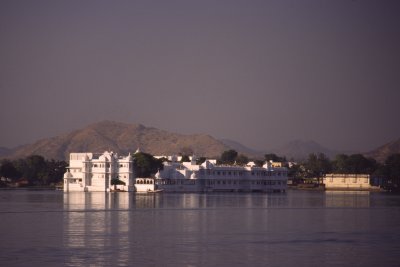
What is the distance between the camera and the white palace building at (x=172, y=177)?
356 feet

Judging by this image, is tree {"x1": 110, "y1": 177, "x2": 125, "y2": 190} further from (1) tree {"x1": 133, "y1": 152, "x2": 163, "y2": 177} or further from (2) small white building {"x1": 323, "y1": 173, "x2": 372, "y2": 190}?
(2) small white building {"x1": 323, "y1": 173, "x2": 372, "y2": 190}

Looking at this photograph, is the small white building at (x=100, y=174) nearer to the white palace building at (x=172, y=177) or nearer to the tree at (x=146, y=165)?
the white palace building at (x=172, y=177)

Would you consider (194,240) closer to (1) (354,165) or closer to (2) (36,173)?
(2) (36,173)

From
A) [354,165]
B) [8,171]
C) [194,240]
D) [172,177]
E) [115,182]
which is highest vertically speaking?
[354,165]

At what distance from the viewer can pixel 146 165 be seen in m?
115

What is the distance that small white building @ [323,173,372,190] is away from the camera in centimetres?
14488

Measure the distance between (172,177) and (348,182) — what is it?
42.8 meters

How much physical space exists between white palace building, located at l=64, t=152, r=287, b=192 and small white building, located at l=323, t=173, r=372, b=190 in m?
18.7

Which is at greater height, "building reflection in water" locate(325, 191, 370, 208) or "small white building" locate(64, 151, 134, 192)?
"small white building" locate(64, 151, 134, 192)

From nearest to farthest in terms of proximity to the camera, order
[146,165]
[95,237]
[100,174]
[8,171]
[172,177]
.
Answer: [95,237] < [100,174] < [146,165] < [172,177] < [8,171]

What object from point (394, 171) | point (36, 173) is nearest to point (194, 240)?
point (394, 171)

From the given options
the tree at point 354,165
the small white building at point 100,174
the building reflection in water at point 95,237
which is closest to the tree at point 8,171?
the small white building at point 100,174

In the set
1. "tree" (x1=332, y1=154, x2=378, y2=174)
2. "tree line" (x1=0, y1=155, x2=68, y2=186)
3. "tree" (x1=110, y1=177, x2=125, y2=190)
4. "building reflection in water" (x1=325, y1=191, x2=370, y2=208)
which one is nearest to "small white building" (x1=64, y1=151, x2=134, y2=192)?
"tree" (x1=110, y1=177, x2=125, y2=190)

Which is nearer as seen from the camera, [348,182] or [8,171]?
[8,171]
